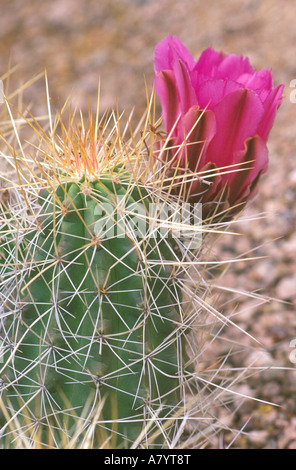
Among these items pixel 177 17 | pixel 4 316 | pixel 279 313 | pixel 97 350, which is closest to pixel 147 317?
pixel 97 350

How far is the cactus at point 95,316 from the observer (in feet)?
2.14

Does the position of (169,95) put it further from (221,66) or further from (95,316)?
(95,316)

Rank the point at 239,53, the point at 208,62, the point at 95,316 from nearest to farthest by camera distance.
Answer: the point at 95,316 < the point at 208,62 < the point at 239,53

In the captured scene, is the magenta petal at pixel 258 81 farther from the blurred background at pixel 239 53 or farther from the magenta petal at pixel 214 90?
the blurred background at pixel 239 53

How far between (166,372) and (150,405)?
4 centimetres

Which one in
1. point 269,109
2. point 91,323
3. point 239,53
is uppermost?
point 269,109

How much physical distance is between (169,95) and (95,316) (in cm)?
28

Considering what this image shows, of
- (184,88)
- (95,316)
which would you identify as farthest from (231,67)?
(95,316)

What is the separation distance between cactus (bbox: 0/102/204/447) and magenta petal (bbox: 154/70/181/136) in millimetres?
96

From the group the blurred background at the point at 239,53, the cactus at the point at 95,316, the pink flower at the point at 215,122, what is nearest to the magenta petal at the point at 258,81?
the pink flower at the point at 215,122

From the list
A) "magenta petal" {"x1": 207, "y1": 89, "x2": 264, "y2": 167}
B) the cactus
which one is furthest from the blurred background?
"magenta petal" {"x1": 207, "y1": 89, "x2": 264, "y2": 167}

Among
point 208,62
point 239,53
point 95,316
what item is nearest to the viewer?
point 95,316

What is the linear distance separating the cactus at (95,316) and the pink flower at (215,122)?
0.23 ft

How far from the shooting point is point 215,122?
68 cm
